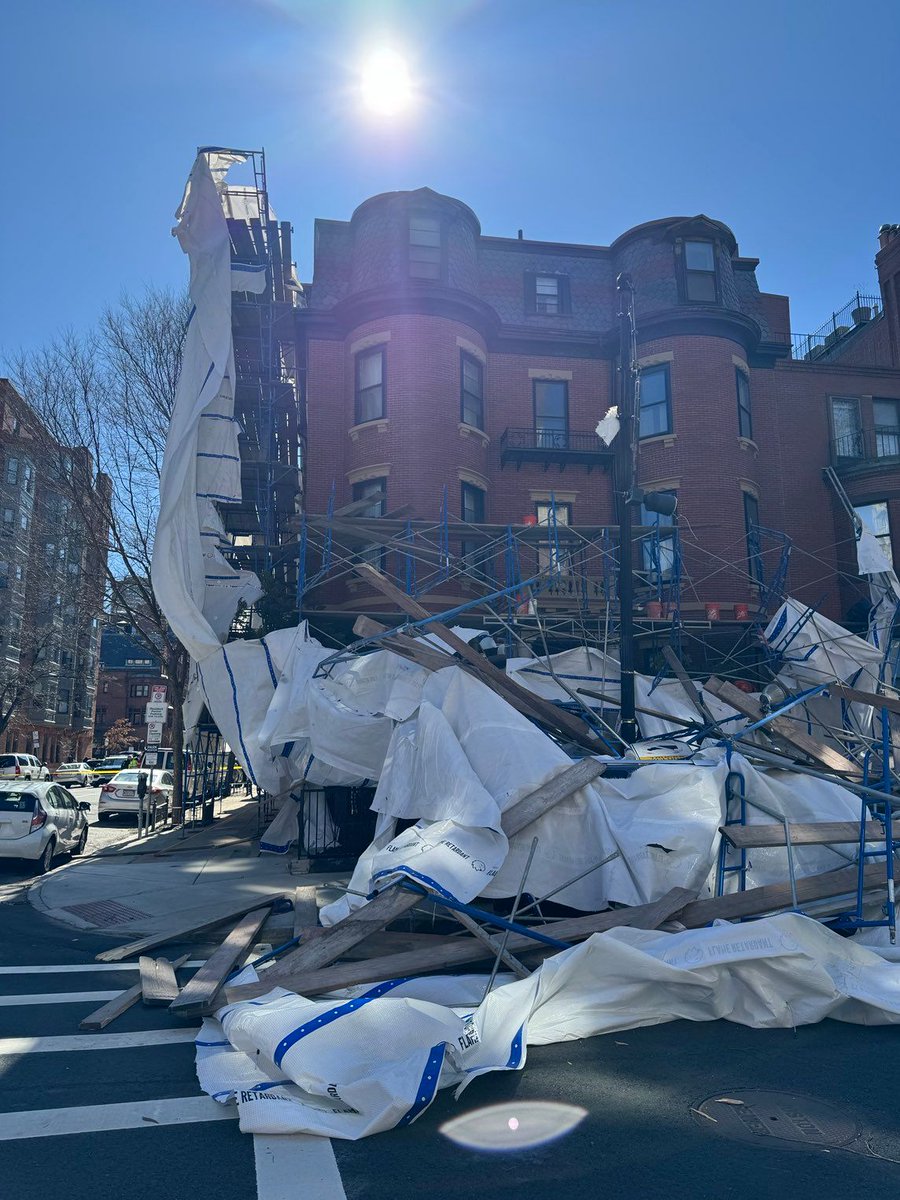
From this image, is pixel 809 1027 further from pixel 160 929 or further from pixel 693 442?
pixel 693 442

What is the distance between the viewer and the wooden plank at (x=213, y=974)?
6.13 metres

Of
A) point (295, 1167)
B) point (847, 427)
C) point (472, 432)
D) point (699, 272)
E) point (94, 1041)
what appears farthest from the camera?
point (847, 427)

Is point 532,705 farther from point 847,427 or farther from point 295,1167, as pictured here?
point 847,427

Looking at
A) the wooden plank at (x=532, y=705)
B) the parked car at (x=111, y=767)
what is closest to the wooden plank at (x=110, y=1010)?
the wooden plank at (x=532, y=705)

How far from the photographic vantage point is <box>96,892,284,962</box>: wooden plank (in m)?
8.39

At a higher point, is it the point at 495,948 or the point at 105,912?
the point at 495,948

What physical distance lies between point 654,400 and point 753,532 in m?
3.97

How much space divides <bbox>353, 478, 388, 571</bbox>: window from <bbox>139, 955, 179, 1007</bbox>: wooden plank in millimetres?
10801

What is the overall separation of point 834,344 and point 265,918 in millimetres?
29265

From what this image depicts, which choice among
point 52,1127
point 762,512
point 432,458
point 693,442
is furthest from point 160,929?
point 762,512

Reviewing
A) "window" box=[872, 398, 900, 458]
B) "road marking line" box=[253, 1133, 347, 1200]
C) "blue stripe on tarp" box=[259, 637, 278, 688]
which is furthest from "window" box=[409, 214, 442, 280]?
"road marking line" box=[253, 1133, 347, 1200]

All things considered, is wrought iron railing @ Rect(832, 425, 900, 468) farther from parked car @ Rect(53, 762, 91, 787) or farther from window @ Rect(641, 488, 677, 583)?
parked car @ Rect(53, 762, 91, 787)

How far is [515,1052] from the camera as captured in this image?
16.6ft

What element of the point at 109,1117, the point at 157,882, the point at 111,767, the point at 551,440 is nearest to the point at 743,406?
the point at 551,440
